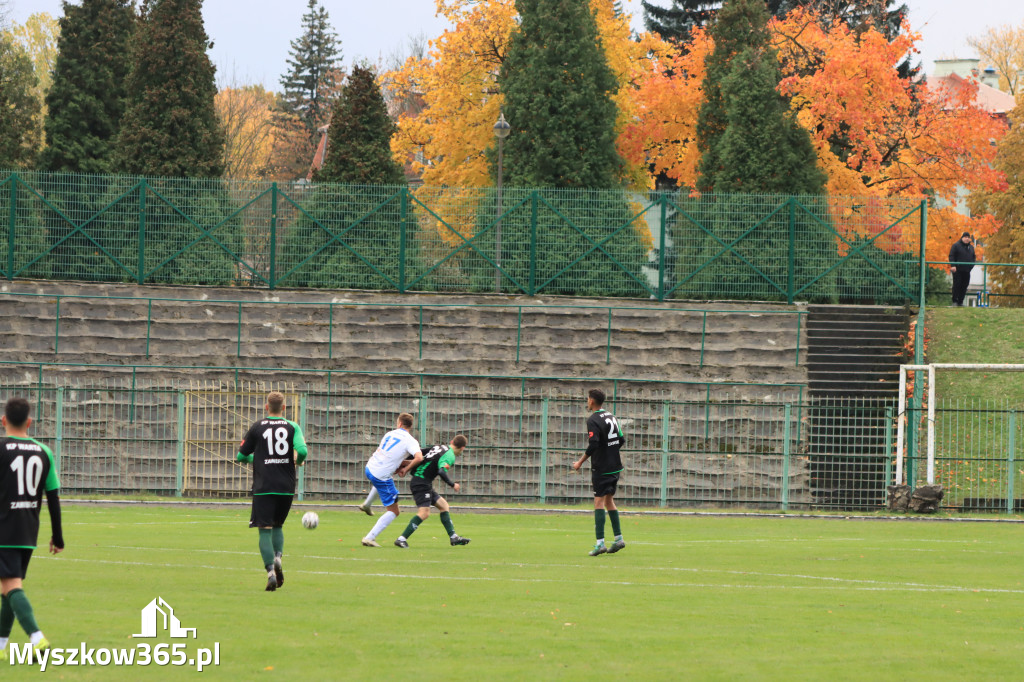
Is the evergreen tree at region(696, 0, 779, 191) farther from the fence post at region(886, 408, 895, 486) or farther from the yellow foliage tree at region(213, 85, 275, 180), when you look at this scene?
the yellow foliage tree at region(213, 85, 275, 180)

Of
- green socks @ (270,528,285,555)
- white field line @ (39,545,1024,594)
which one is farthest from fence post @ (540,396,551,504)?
green socks @ (270,528,285,555)

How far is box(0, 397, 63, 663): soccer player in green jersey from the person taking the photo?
8273 mm

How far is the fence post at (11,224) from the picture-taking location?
30.7 m

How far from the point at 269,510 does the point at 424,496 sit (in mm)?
4685

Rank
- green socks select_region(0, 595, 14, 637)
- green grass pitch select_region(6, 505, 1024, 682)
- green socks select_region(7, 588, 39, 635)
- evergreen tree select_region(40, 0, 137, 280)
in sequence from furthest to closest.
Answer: evergreen tree select_region(40, 0, 137, 280)
green grass pitch select_region(6, 505, 1024, 682)
green socks select_region(0, 595, 14, 637)
green socks select_region(7, 588, 39, 635)

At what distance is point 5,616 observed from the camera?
8242 mm

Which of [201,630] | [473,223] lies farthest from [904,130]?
[201,630]

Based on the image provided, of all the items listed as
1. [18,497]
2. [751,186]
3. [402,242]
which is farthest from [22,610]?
[751,186]

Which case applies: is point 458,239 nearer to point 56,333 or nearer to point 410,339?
point 410,339

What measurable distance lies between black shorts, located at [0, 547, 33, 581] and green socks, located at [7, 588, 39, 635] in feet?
0.50

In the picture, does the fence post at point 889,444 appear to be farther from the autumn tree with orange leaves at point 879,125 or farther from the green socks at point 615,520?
the autumn tree with orange leaves at point 879,125

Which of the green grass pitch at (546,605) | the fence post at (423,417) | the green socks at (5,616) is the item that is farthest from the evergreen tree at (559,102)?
the green socks at (5,616)

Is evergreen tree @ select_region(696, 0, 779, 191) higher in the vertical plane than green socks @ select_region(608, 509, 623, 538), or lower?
higher

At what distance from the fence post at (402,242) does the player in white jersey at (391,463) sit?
1485 cm
